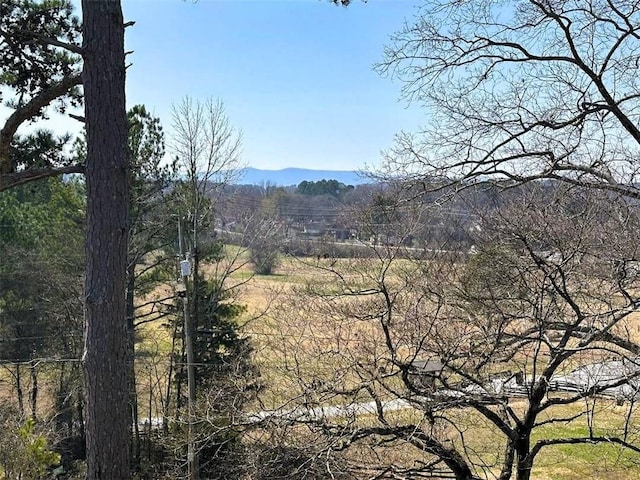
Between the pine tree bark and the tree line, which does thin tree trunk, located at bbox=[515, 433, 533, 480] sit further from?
the pine tree bark

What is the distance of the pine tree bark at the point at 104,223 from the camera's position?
2.40 m

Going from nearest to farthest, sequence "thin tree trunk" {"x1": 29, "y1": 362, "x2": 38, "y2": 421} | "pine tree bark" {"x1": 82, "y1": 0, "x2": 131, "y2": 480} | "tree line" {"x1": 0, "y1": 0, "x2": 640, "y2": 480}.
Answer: "pine tree bark" {"x1": 82, "y1": 0, "x2": 131, "y2": 480}, "tree line" {"x1": 0, "y1": 0, "x2": 640, "y2": 480}, "thin tree trunk" {"x1": 29, "y1": 362, "x2": 38, "y2": 421}

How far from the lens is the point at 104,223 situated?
241cm

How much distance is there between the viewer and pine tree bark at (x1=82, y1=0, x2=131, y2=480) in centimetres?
240

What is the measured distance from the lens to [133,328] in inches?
387

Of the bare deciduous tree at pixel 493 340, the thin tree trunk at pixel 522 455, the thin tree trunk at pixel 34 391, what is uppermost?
the bare deciduous tree at pixel 493 340

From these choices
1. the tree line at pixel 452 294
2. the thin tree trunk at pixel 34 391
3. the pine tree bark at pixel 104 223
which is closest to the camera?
the pine tree bark at pixel 104 223

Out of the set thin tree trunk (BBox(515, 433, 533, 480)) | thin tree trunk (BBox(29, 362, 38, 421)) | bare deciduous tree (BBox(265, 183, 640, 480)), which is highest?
bare deciduous tree (BBox(265, 183, 640, 480))

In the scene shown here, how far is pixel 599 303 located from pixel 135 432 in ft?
26.7

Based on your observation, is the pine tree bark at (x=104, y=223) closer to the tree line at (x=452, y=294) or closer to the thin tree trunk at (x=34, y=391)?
the tree line at (x=452, y=294)

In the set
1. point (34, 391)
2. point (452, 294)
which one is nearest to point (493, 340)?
point (452, 294)

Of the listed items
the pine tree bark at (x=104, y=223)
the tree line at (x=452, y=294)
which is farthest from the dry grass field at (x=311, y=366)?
the pine tree bark at (x=104, y=223)

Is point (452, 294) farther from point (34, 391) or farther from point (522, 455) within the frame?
point (34, 391)

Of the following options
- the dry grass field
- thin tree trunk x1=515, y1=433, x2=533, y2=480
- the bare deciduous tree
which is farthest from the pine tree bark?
thin tree trunk x1=515, y1=433, x2=533, y2=480
